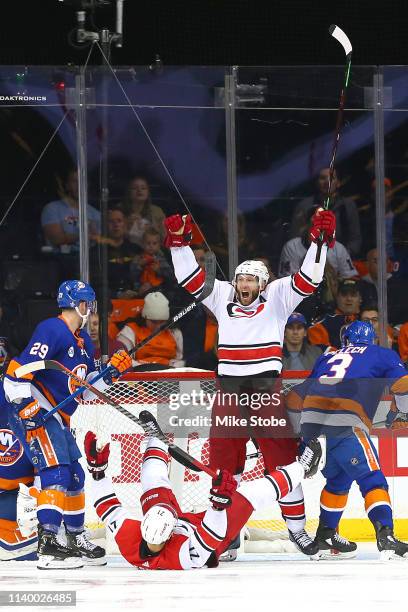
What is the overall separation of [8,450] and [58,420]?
307mm

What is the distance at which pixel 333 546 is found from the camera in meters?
5.92

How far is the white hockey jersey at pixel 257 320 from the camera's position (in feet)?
19.8

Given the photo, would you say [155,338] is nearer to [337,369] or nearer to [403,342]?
[403,342]

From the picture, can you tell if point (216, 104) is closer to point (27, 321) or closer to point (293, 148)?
point (293, 148)

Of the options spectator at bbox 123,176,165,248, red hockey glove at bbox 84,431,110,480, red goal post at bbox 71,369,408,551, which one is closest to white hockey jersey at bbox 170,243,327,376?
red goal post at bbox 71,369,408,551

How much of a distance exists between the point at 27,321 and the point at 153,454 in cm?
173

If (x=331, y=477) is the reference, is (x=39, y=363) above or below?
above

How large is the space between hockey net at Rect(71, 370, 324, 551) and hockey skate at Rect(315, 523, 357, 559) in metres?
0.07

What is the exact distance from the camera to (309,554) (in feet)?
19.3

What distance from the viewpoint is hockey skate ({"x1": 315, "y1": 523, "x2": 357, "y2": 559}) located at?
5.89m

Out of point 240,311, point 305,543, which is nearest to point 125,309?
point 240,311

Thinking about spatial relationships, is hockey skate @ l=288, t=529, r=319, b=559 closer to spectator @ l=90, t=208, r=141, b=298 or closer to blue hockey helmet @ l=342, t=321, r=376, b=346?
blue hockey helmet @ l=342, t=321, r=376, b=346
